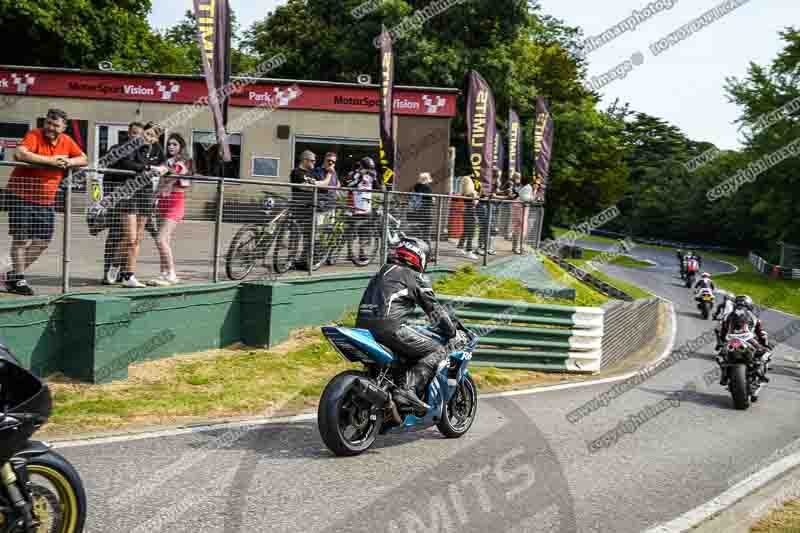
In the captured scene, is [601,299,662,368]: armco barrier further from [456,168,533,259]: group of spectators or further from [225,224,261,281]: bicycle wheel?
[225,224,261,281]: bicycle wheel

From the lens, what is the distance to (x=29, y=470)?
401 centimetres

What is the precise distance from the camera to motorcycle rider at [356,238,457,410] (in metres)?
7.17

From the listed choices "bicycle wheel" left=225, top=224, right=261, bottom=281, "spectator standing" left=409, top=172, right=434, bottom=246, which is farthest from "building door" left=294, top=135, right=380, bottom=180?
"bicycle wheel" left=225, top=224, right=261, bottom=281

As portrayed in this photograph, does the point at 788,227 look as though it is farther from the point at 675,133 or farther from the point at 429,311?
the point at 429,311

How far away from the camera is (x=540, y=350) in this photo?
509 inches

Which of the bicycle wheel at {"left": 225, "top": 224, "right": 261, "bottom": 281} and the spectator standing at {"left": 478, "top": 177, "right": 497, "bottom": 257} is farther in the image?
the spectator standing at {"left": 478, "top": 177, "right": 497, "bottom": 257}

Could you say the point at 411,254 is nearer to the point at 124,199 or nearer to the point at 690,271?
the point at 124,199

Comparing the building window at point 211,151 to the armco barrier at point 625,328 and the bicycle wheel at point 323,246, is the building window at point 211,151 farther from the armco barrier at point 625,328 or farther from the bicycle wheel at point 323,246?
the bicycle wheel at point 323,246

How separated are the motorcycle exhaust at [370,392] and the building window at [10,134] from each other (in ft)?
68.4

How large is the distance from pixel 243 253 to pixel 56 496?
6.87m

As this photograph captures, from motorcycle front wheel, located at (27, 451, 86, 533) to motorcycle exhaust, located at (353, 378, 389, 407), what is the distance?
2.79 metres

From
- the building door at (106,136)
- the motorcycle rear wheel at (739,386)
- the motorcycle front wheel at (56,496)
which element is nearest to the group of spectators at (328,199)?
the motorcycle rear wheel at (739,386)

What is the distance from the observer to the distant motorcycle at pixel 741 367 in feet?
37.7

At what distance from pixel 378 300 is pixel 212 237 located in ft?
12.6
